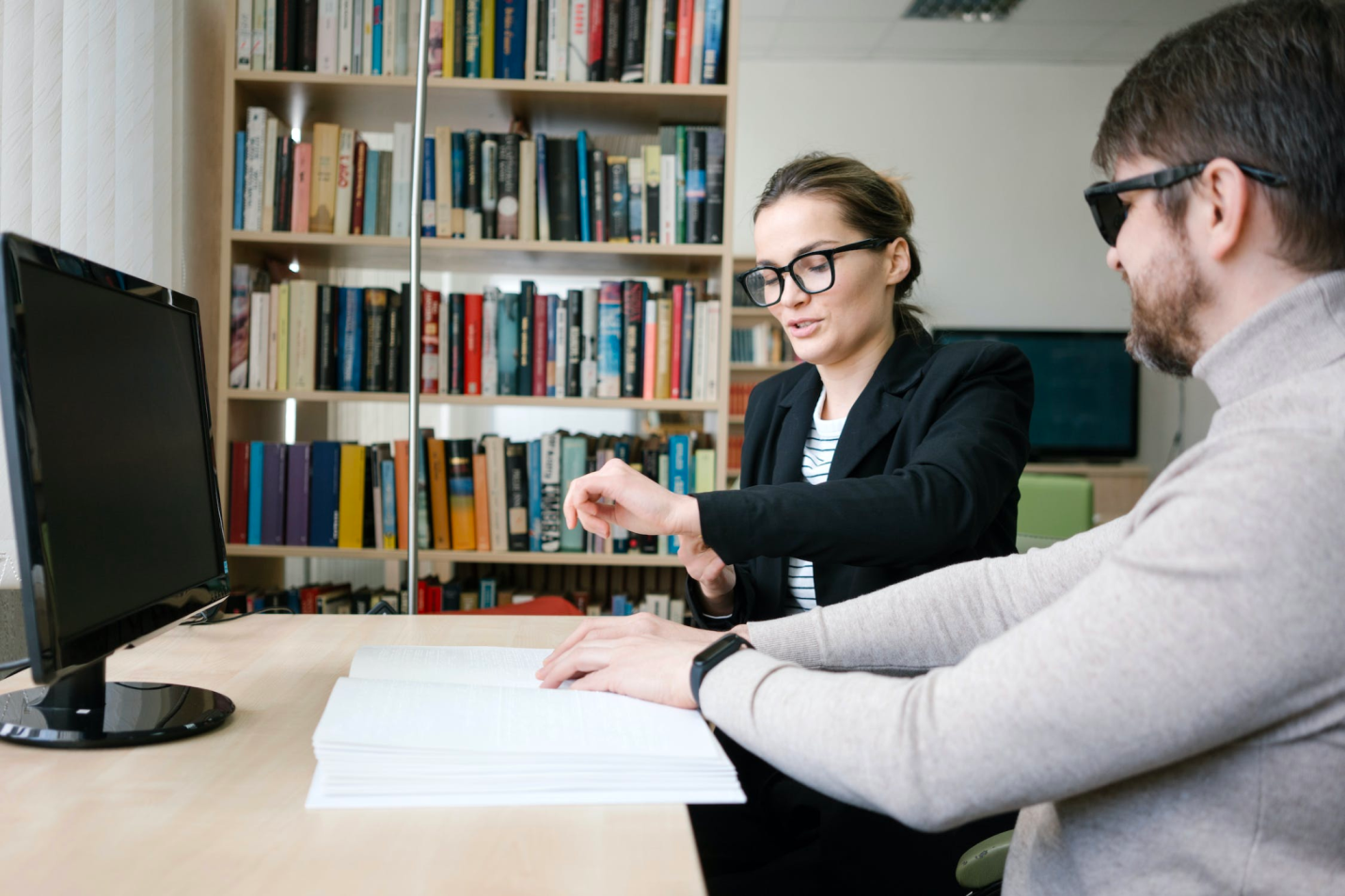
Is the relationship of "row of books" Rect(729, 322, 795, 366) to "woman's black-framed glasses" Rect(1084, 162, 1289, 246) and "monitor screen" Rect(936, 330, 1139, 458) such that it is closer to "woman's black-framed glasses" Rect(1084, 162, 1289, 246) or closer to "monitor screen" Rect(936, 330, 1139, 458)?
"monitor screen" Rect(936, 330, 1139, 458)

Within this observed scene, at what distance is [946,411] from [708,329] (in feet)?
3.81

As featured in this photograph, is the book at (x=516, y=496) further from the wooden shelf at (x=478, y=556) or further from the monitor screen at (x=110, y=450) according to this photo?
the monitor screen at (x=110, y=450)

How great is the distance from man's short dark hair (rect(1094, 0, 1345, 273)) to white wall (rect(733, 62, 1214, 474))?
17.5 feet

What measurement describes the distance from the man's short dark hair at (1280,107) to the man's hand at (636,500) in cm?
56

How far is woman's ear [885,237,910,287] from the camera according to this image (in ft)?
4.93

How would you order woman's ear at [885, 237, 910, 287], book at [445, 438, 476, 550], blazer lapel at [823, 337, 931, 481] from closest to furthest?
blazer lapel at [823, 337, 931, 481] → woman's ear at [885, 237, 910, 287] → book at [445, 438, 476, 550]

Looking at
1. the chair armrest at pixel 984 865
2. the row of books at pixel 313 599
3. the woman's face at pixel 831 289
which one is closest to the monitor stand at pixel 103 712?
the chair armrest at pixel 984 865

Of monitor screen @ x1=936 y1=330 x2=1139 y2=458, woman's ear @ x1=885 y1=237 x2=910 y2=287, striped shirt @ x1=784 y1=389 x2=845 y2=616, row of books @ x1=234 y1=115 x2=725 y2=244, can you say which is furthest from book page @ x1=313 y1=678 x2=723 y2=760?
monitor screen @ x1=936 y1=330 x2=1139 y2=458

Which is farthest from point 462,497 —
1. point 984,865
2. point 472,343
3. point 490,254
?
point 984,865

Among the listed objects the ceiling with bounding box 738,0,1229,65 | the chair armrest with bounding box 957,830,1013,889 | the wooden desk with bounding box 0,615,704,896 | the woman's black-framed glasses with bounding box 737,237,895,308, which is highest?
the ceiling with bounding box 738,0,1229,65

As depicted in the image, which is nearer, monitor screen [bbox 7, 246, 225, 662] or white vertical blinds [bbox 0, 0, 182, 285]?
monitor screen [bbox 7, 246, 225, 662]

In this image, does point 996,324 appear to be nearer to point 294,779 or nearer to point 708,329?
point 708,329

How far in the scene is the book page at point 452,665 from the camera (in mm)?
941

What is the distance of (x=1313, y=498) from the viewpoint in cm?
53
